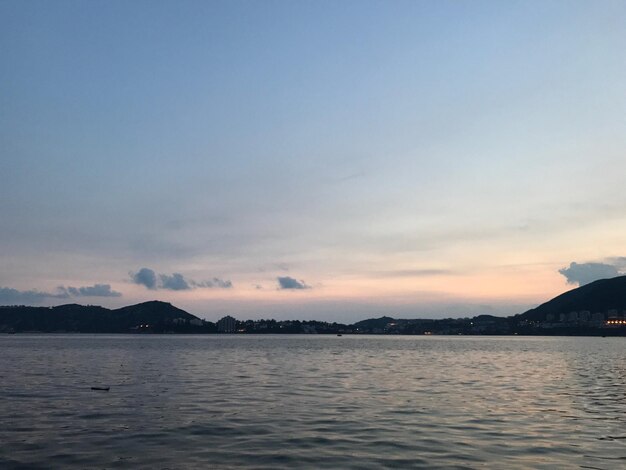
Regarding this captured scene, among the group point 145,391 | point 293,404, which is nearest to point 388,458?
point 293,404

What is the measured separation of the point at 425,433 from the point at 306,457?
9.44m

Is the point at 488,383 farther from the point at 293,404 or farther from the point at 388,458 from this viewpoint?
the point at 388,458

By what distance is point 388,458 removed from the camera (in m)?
28.1

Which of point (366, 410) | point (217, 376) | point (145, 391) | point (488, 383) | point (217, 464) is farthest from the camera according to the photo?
point (217, 376)

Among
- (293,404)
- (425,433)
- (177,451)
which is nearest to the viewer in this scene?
(177,451)

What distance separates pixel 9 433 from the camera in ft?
112

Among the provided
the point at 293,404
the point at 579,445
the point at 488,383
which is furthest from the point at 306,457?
the point at 488,383

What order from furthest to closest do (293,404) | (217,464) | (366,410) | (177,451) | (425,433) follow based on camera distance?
(293,404) → (366,410) → (425,433) → (177,451) → (217,464)

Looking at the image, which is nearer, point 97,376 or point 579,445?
point 579,445

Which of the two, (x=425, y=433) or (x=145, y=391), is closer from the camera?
(x=425, y=433)

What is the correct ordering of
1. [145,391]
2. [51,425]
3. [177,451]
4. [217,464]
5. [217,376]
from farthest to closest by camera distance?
[217,376] < [145,391] < [51,425] < [177,451] < [217,464]

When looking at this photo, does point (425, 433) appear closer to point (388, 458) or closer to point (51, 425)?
point (388, 458)

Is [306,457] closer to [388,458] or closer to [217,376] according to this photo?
[388,458]

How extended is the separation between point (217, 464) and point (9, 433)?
16159mm
